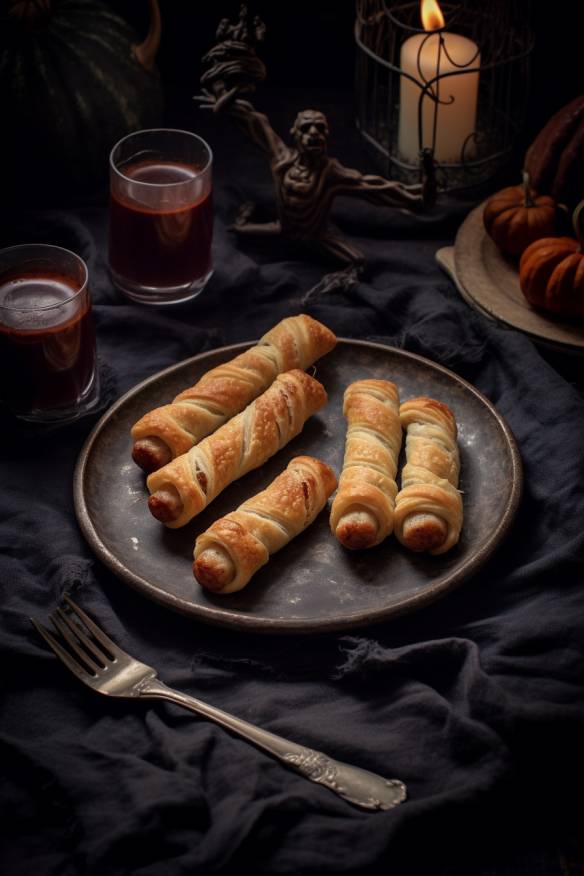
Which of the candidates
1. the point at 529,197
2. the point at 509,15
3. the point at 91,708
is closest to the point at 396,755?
the point at 91,708

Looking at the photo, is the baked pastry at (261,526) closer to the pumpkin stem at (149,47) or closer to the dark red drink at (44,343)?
the dark red drink at (44,343)

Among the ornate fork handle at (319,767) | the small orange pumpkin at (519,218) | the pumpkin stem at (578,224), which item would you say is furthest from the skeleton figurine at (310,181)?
the ornate fork handle at (319,767)

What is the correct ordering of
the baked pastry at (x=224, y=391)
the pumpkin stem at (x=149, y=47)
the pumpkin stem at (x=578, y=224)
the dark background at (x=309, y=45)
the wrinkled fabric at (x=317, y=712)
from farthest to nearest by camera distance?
the dark background at (x=309, y=45) → the pumpkin stem at (x=149, y=47) → the pumpkin stem at (x=578, y=224) → the baked pastry at (x=224, y=391) → the wrinkled fabric at (x=317, y=712)

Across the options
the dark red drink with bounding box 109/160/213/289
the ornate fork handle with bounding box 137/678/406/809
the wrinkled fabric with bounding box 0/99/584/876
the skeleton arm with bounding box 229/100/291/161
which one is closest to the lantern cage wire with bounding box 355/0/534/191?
the skeleton arm with bounding box 229/100/291/161

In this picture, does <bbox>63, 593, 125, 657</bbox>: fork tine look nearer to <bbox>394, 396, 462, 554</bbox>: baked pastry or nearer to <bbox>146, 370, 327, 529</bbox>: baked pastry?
<bbox>146, 370, 327, 529</bbox>: baked pastry

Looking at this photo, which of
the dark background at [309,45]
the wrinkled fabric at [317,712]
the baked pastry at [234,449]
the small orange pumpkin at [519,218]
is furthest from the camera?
the dark background at [309,45]

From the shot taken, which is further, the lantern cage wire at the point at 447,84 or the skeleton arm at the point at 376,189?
the lantern cage wire at the point at 447,84
